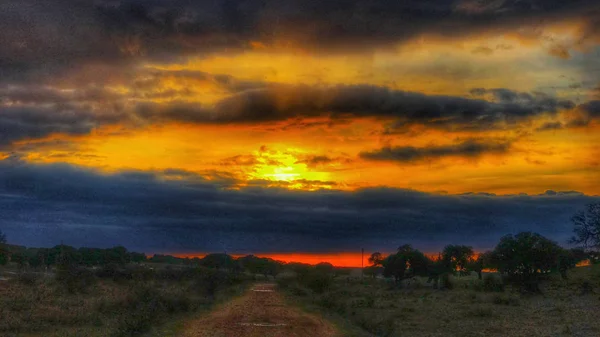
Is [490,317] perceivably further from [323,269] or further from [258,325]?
[323,269]

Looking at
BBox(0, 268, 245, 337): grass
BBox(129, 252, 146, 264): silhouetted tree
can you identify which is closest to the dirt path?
BBox(0, 268, 245, 337): grass

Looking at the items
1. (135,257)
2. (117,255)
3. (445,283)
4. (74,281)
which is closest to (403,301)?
(445,283)

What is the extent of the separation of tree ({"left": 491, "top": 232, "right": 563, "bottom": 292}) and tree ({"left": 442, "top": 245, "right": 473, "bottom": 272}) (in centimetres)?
2850

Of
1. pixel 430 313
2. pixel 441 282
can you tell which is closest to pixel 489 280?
pixel 441 282

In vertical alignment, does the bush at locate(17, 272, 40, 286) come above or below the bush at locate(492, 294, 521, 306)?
above

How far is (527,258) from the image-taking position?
59219 mm

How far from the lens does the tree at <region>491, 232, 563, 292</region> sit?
5862 cm

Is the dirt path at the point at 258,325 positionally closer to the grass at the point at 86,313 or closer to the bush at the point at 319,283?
the grass at the point at 86,313

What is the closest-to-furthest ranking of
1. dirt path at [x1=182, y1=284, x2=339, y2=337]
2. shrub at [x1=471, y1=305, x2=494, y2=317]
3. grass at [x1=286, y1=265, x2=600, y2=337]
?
dirt path at [x1=182, y1=284, x2=339, y2=337] < grass at [x1=286, y1=265, x2=600, y2=337] < shrub at [x1=471, y1=305, x2=494, y2=317]

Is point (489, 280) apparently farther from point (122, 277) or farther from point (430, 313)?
point (122, 277)

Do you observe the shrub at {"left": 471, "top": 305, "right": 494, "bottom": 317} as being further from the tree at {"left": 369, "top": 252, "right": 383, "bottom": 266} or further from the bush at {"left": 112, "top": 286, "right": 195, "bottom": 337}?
the tree at {"left": 369, "top": 252, "right": 383, "bottom": 266}

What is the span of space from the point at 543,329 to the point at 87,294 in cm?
3791

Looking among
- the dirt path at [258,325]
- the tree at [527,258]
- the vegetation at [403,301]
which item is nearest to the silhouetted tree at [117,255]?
the vegetation at [403,301]

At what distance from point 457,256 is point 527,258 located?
32.9 meters
